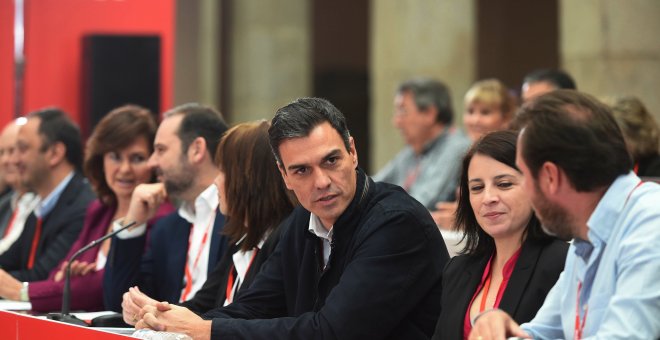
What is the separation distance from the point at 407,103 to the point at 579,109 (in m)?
5.19

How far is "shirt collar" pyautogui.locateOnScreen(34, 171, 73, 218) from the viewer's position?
19.1 ft

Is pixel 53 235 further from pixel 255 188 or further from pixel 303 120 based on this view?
pixel 303 120

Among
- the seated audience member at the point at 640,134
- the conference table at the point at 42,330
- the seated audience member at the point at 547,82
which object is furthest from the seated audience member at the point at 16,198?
the seated audience member at the point at 640,134

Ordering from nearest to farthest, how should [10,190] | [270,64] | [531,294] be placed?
[531,294], [10,190], [270,64]

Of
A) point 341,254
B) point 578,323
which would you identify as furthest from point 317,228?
point 578,323

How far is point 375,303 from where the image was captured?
10.8ft

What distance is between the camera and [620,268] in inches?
97.3

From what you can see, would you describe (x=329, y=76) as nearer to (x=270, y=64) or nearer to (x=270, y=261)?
(x=270, y=64)

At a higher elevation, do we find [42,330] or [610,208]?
[610,208]

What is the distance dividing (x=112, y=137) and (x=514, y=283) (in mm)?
2693

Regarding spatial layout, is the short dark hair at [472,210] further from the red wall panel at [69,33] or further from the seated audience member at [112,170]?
the red wall panel at [69,33]

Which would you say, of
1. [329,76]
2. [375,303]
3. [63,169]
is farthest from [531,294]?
[329,76]

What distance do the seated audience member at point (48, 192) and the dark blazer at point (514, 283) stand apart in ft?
8.94

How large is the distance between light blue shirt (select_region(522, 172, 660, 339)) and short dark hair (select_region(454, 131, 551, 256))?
641 mm
